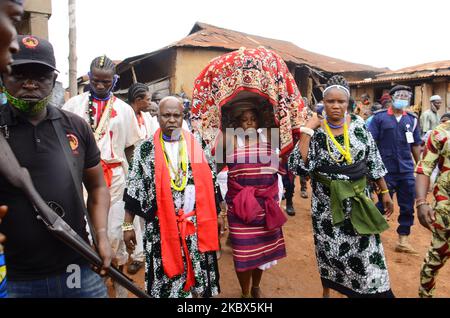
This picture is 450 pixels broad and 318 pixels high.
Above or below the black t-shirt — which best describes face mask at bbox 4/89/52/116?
above

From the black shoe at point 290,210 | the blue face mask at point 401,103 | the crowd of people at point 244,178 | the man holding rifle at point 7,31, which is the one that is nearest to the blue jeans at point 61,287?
the crowd of people at point 244,178

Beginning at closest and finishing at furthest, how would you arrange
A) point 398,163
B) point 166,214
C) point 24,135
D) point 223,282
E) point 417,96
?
point 24,135, point 166,214, point 223,282, point 398,163, point 417,96

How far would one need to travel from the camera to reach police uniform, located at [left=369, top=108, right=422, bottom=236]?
516 cm

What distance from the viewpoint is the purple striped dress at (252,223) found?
3.28 m

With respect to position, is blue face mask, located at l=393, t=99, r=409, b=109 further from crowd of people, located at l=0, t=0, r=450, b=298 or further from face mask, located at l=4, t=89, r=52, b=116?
face mask, located at l=4, t=89, r=52, b=116

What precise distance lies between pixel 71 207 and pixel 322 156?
2.21 meters

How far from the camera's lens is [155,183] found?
2857mm

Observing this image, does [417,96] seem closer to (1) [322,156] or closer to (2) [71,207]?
(1) [322,156]

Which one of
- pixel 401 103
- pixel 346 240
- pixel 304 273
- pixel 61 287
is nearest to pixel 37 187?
pixel 61 287

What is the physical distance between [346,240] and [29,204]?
8.33 ft

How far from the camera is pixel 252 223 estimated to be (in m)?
3.31

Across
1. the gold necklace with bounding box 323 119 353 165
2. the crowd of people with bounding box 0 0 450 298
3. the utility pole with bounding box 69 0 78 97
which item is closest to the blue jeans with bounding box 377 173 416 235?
the crowd of people with bounding box 0 0 450 298
